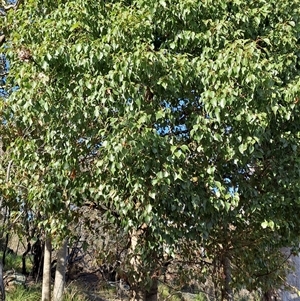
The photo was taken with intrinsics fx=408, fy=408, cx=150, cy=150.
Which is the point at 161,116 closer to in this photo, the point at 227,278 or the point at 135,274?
the point at 135,274

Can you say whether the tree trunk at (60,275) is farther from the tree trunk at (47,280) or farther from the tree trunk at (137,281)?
the tree trunk at (137,281)

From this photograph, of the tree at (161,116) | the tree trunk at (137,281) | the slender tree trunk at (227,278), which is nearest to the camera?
the tree at (161,116)

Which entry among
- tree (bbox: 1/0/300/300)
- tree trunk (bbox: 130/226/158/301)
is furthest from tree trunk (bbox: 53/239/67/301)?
tree (bbox: 1/0/300/300)

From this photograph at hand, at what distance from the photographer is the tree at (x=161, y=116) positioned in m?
3.41

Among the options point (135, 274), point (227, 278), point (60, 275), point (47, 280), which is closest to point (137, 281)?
point (135, 274)

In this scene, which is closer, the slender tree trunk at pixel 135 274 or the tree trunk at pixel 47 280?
the slender tree trunk at pixel 135 274

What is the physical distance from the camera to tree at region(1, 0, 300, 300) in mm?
3406

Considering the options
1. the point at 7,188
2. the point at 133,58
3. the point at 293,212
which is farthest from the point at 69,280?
the point at 133,58

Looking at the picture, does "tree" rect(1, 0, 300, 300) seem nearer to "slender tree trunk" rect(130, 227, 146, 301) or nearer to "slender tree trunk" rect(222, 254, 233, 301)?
"slender tree trunk" rect(130, 227, 146, 301)

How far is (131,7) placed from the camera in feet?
13.4

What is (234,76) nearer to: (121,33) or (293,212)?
(121,33)

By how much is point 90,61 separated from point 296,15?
2.22m

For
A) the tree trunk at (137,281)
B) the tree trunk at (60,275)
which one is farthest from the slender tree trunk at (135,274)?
the tree trunk at (60,275)

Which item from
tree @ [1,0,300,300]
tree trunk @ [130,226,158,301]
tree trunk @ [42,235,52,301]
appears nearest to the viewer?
tree @ [1,0,300,300]
